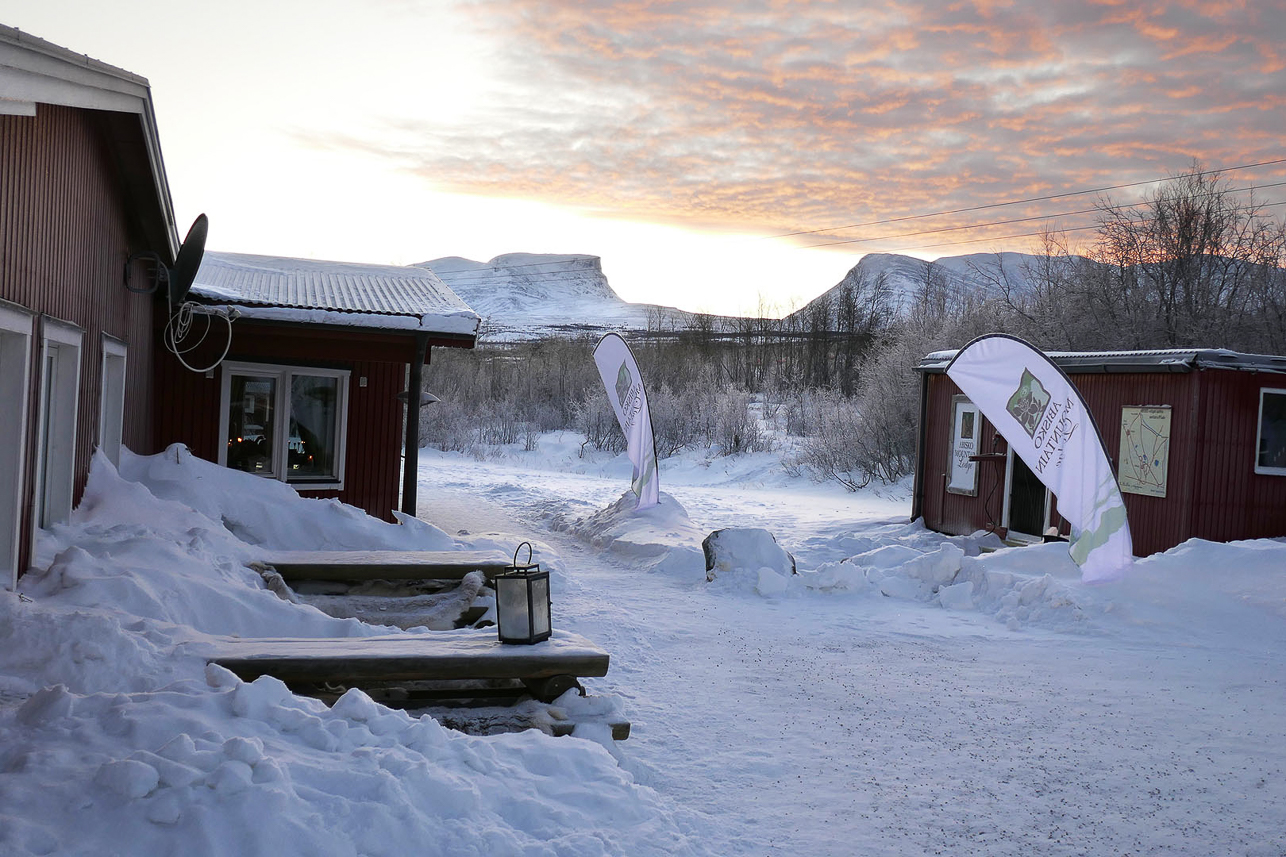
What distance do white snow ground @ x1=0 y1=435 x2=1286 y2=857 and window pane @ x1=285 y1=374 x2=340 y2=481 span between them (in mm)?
2180

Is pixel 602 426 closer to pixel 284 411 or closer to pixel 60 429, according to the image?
pixel 284 411

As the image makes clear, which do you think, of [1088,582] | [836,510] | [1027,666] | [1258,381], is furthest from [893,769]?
[836,510]

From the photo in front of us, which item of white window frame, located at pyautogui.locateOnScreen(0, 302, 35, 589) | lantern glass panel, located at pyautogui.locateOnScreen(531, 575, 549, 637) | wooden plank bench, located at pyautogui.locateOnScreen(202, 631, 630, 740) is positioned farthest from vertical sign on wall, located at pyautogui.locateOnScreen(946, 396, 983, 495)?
white window frame, located at pyautogui.locateOnScreen(0, 302, 35, 589)

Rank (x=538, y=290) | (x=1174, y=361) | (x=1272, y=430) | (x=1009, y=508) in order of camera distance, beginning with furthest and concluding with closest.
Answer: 1. (x=538, y=290)
2. (x=1009, y=508)
3. (x=1272, y=430)
4. (x=1174, y=361)

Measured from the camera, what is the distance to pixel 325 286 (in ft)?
42.0

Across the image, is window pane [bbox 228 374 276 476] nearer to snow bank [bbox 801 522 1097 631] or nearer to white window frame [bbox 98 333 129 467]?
white window frame [bbox 98 333 129 467]

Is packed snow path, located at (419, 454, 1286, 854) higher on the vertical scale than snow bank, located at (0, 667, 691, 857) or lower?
lower

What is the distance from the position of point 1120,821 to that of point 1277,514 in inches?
388

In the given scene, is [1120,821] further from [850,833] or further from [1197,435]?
[1197,435]

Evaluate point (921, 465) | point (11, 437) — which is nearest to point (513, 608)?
point (11, 437)

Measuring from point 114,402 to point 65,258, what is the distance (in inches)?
106

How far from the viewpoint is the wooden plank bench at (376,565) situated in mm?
7703

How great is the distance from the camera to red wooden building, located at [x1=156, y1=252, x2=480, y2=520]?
10758 millimetres

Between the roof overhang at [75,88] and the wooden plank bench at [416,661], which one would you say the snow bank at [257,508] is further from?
the wooden plank bench at [416,661]
